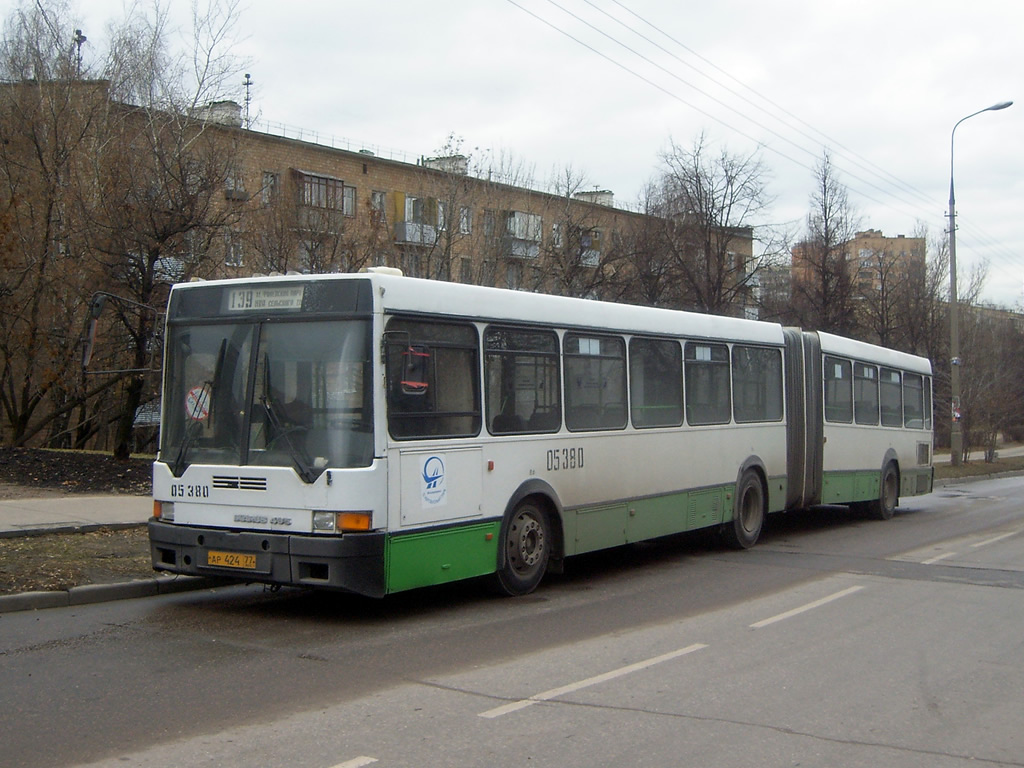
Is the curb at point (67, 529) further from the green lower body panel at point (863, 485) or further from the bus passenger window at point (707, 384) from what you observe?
the green lower body panel at point (863, 485)

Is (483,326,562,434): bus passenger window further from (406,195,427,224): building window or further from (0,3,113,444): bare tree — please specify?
(406,195,427,224): building window

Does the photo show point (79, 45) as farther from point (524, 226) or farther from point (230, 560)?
point (230, 560)

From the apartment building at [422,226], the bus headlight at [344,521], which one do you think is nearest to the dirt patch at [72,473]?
the apartment building at [422,226]

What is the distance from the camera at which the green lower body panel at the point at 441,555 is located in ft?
28.0

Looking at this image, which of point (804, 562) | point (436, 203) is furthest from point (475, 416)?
point (436, 203)

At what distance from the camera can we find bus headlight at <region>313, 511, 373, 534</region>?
8.29m

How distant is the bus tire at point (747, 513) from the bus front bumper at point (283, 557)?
6846mm

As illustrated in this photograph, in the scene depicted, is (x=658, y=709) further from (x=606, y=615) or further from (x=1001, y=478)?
(x=1001, y=478)

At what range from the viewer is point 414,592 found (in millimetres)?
10492

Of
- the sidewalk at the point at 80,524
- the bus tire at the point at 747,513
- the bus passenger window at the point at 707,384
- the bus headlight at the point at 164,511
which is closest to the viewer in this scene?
the sidewalk at the point at 80,524

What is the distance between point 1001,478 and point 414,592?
97.2ft

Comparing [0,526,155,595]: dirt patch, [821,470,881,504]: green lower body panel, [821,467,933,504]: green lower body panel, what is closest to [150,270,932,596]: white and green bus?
[0,526,155,595]: dirt patch

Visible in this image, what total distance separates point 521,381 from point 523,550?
1.61 metres

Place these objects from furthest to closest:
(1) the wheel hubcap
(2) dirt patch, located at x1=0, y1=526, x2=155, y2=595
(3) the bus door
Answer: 1. (3) the bus door
2. (1) the wheel hubcap
3. (2) dirt patch, located at x1=0, y1=526, x2=155, y2=595
